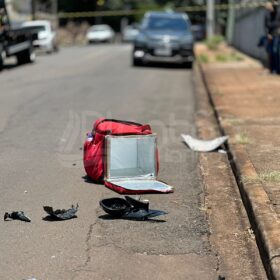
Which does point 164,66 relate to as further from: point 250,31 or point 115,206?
point 115,206

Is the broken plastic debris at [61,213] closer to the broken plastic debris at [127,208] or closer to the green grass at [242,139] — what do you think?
the broken plastic debris at [127,208]

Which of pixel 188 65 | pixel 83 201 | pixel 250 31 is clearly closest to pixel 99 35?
pixel 250 31

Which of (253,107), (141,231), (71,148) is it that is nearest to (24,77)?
(253,107)

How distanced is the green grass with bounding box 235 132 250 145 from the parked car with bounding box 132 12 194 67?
11.9m

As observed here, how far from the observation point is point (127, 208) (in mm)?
5262

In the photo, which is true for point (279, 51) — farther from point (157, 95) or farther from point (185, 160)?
point (185, 160)

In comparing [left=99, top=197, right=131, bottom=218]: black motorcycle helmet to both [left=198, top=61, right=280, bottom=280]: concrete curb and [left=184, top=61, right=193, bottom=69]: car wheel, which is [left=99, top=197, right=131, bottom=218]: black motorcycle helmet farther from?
[left=184, top=61, right=193, bottom=69]: car wheel

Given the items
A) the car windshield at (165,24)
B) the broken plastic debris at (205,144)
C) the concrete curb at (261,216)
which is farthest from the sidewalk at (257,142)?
the car windshield at (165,24)

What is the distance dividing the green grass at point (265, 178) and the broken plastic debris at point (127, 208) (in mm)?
1064

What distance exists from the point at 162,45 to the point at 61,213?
1488 centimetres

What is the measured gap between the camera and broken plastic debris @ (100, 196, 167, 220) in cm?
521

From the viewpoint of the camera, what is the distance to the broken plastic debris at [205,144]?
8.05 m

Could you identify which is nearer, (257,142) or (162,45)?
(257,142)

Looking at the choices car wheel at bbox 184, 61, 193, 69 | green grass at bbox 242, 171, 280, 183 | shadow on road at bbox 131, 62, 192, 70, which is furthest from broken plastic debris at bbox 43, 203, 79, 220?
car wheel at bbox 184, 61, 193, 69
